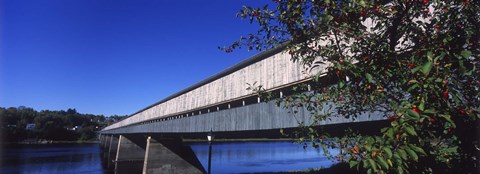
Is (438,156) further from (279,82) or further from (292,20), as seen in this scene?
(279,82)

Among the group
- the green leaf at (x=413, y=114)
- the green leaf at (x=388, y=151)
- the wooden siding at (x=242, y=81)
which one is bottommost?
the green leaf at (x=388, y=151)

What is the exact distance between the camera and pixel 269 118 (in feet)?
51.9

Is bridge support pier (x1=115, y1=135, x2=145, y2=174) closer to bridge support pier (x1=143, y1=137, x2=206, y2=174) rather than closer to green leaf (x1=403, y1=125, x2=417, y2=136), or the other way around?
bridge support pier (x1=143, y1=137, x2=206, y2=174)

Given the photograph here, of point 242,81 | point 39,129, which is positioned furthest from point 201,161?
point 39,129

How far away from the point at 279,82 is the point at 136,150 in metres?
53.8

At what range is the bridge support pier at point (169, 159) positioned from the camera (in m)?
33.9

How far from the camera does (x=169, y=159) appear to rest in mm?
35156

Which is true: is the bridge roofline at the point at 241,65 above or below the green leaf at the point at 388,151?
above

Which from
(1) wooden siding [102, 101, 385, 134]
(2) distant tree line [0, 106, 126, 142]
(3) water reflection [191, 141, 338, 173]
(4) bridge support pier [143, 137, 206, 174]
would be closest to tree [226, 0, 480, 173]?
(1) wooden siding [102, 101, 385, 134]

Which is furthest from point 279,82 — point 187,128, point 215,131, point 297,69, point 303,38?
point 187,128

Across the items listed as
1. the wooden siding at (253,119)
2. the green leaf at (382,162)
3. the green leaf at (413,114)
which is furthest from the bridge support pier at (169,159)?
the green leaf at (413,114)

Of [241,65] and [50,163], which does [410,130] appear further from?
[50,163]

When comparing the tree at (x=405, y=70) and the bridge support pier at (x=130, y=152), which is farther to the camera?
the bridge support pier at (x=130, y=152)

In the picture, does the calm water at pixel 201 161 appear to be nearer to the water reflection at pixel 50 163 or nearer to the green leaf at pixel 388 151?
the water reflection at pixel 50 163
